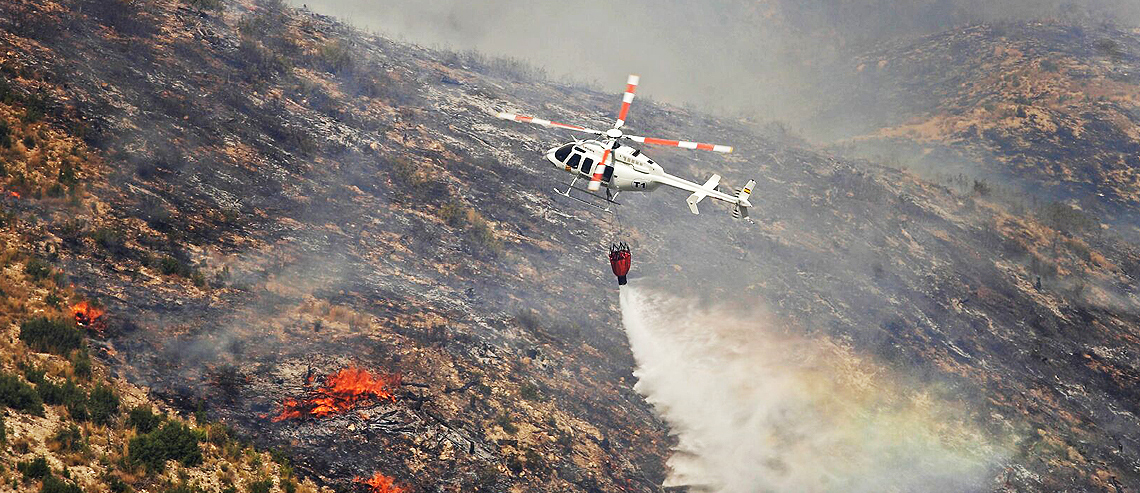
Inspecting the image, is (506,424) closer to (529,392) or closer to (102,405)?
(529,392)

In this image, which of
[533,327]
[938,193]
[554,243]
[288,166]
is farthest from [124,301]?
[938,193]

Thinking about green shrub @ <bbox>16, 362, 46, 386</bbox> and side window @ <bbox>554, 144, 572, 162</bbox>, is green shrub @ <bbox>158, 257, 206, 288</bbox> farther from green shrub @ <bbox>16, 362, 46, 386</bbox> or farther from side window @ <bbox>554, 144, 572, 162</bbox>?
side window @ <bbox>554, 144, 572, 162</bbox>

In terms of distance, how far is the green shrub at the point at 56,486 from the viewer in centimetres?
1902

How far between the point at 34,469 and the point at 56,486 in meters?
0.82

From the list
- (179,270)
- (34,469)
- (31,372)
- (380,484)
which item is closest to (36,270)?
(179,270)

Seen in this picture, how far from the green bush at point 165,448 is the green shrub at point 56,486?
1.84m

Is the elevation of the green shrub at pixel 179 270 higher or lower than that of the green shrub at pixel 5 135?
lower

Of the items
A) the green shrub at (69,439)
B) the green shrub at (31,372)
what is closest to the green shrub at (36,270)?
the green shrub at (31,372)

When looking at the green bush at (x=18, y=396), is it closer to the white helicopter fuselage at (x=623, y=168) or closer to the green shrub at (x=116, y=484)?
the green shrub at (x=116, y=484)

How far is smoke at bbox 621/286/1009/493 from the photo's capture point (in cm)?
3272

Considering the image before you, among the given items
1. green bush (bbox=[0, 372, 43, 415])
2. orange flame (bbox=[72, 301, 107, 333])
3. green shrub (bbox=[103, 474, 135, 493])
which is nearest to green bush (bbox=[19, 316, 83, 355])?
orange flame (bbox=[72, 301, 107, 333])

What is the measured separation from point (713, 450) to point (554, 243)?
51.3 feet

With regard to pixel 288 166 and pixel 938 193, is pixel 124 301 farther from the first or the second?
pixel 938 193

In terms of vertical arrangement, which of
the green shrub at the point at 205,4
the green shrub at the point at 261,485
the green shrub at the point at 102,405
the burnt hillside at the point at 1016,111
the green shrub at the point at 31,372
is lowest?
the green shrub at the point at 261,485
